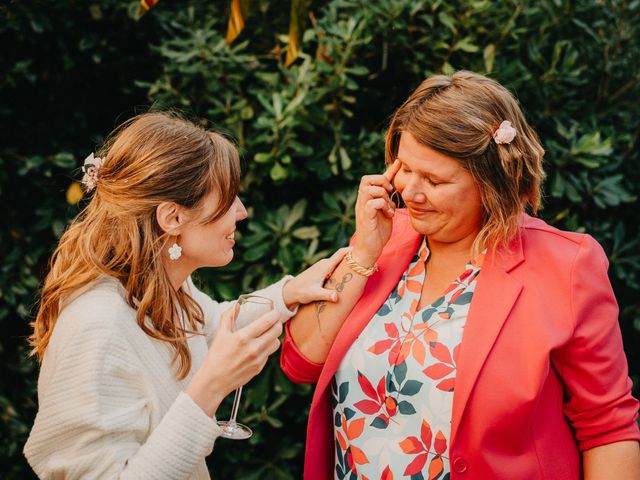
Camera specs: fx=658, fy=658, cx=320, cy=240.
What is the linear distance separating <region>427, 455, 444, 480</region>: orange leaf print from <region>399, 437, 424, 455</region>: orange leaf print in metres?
0.05

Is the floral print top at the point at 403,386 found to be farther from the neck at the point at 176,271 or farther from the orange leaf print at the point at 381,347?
the neck at the point at 176,271

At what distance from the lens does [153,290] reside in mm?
2029

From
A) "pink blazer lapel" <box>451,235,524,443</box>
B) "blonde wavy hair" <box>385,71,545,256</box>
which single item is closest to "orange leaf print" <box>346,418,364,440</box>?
"pink blazer lapel" <box>451,235,524,443</box>

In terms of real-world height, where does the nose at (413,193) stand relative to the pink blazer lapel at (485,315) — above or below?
above

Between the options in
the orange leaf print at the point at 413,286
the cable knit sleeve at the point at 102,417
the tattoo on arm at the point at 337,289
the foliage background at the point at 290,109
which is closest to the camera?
the cable knit sleeve at the point at 102,417

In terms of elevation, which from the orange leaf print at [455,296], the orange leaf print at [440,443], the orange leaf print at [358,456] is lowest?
the orange leaf print at [358,456]

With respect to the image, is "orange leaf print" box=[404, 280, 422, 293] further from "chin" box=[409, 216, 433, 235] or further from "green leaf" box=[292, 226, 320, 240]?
"green leaf" box=[292, 226, 320, 240]

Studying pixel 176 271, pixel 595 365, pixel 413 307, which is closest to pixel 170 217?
pixel 176 271

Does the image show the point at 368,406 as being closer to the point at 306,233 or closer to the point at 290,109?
the point at 306,233

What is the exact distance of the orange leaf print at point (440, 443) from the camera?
1997mm

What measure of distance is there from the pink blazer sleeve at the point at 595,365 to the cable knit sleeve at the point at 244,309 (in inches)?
39.3

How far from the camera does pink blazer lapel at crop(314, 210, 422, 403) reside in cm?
221

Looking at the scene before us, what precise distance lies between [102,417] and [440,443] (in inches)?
39.0

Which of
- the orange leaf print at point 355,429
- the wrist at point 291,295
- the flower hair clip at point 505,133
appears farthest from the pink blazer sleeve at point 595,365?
the wrist at point 291,295
